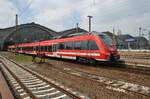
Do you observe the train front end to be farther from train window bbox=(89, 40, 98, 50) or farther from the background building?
the background building

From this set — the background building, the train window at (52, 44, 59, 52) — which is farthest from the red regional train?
the background building

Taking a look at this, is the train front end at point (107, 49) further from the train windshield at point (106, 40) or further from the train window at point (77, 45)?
the train window at point (77, 45)

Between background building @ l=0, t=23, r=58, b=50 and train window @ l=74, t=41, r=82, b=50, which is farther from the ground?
background building @ l=0, t=23, r=58, b=50

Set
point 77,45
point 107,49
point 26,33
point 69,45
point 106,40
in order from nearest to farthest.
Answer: point 107,49 < point 106,40 < point 77,45 < point 69,45 < point 26,33

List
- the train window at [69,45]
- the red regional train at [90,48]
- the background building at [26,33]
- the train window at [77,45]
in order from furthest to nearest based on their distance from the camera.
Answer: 1. the background building at [26,33]
2. the train window at [69,45]
3. the train window at [77,45]
4. the red regional train at [90,48]

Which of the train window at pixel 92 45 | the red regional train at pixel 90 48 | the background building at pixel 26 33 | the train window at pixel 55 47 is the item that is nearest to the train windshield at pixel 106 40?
the red regional train at pixel 90 48

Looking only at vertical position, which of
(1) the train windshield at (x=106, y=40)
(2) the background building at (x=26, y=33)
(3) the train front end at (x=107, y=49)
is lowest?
(3) the train front end at (x=107, y=49)

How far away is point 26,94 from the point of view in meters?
11.8

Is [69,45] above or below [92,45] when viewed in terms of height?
above

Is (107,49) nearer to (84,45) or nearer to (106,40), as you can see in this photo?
(106,40)

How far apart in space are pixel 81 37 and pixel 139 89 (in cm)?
1593

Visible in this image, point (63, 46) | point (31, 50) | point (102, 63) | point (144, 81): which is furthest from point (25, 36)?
point (144, 81)

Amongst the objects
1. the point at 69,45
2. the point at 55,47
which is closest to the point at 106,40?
the point at 69,45

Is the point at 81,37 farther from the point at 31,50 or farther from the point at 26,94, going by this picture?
the point at 31,50
